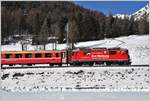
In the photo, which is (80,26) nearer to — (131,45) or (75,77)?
(131,45)

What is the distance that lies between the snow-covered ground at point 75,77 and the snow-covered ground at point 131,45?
425 inches

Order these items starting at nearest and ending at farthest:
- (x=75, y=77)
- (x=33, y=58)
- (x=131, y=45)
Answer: (x=75, y=77) < (x=33, y=58) < (x=131, y=45)

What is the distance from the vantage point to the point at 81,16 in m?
41.7

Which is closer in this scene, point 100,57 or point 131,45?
point 100,57

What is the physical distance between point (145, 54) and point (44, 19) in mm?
10403

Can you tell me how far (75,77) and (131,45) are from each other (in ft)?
65.6

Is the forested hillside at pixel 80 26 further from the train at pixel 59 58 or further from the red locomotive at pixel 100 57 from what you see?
the red locomotive at pixel 100 57

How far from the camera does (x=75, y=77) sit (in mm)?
21438

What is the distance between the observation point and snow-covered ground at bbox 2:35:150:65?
114 feet

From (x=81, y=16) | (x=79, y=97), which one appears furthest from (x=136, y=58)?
(x=79, y=97)

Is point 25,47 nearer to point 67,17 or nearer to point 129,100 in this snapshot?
point 67,17

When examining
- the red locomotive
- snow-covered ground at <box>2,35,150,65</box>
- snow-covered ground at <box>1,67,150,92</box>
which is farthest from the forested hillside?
snow-covered ground at <box>1,67,150,92</box>

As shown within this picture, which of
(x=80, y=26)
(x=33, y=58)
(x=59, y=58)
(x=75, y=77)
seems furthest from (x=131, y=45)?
(x=75, y=77)

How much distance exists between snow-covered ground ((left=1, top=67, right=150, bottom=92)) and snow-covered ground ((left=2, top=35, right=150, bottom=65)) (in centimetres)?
1079
